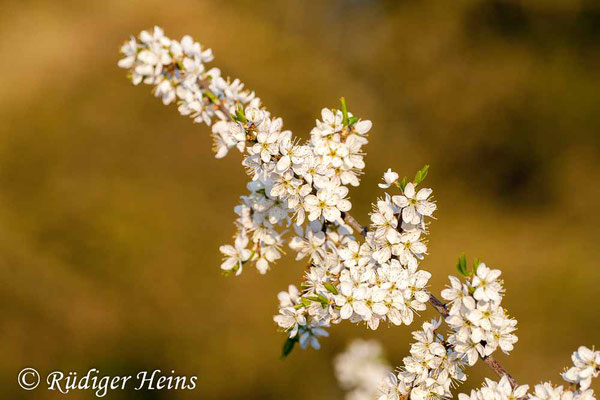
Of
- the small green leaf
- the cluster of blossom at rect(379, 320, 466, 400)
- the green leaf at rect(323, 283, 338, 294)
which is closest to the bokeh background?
the cluster of blossom at rect(379, 320, 466, 400)

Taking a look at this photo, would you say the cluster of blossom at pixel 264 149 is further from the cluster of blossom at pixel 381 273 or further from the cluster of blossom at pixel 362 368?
the cluster of blossom at pixel 362 368

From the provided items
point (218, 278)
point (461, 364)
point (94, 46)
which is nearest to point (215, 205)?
point (218, 278)

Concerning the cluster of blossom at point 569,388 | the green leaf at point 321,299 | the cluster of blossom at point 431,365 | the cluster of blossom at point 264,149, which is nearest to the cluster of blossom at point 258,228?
the cluster of blossom at point 264,149

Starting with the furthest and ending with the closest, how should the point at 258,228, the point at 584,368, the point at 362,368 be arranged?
the point at 362,368 < the point at 258,228 < the point at 584,368

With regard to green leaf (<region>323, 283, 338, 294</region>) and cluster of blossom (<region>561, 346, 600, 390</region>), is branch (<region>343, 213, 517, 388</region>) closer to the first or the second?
cluster of blossom (<region>561, 346, 600, 390</region>)

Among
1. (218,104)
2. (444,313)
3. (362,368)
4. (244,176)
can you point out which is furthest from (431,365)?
(244,176)

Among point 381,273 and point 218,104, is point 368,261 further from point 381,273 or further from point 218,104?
point 218,104

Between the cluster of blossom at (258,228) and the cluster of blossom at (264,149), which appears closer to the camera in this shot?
the cluster of blossom at (264,149)
